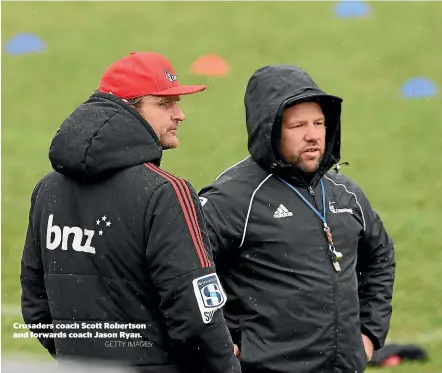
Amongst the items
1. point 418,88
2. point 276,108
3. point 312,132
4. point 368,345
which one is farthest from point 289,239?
point 418,88

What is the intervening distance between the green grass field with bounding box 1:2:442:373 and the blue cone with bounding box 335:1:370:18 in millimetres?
222

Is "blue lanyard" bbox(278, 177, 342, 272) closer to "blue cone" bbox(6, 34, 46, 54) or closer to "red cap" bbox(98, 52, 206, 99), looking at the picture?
"red cap" bbox(98, 52, 206, 99)

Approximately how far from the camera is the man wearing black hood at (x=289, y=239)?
16.3ft

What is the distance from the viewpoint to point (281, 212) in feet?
16.7

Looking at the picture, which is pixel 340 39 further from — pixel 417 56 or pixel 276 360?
pixel 276 360

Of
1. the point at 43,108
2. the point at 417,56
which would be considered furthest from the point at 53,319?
the point at 417,56

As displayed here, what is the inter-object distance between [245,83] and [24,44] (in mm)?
4327

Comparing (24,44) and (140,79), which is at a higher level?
(24,44)

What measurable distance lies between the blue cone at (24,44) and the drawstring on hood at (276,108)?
546 inches

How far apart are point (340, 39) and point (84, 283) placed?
15293 millimetres

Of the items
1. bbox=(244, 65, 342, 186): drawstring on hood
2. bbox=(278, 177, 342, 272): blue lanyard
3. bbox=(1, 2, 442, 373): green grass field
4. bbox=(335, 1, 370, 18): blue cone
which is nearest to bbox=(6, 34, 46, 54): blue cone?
bbox=(1, 2, 442, 373): green grass field

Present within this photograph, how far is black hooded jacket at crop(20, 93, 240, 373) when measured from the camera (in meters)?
4.00

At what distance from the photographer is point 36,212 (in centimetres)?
428

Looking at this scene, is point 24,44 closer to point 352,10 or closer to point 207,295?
point 352,10
